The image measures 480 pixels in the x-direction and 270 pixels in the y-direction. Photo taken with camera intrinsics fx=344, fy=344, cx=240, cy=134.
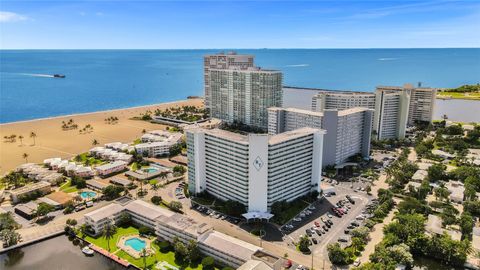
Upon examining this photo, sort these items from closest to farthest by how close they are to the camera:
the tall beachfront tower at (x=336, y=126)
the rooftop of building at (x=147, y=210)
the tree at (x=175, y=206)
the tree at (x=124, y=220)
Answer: the rooftop of building at (x=147, y=210) < the tree at (x=124, y=220) < the tree at (x=175, y=206) < the tall beachfront tower at (x=336, y=126)

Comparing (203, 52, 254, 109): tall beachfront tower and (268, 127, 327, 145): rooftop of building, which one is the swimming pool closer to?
(268, 127, 327, 145): rooftop of building

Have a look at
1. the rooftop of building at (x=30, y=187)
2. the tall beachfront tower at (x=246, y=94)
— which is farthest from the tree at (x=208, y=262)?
the tall beachfront tower at (x=246, y=94)

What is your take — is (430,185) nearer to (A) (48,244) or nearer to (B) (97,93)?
(A) (48,244)

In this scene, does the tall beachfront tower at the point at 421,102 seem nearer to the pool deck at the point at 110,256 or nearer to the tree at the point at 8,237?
the pool deck at the point at 110,256

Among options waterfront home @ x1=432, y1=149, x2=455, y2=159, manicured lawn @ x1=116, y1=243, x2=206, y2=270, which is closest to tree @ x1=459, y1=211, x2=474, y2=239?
manicured lawn @ x1=116, y1=243, x2=206, y2=270

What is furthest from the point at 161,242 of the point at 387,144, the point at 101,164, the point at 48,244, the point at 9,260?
the point at 387,144

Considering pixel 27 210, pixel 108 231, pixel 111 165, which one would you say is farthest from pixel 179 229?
pixel 111 165
